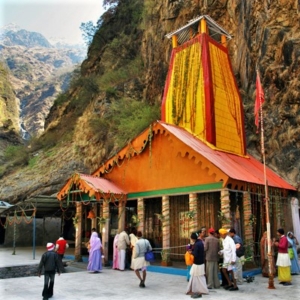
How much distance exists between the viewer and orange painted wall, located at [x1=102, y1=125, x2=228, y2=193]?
1272 centimetres

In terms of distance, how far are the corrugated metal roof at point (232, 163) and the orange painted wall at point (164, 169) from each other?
1.03 feet

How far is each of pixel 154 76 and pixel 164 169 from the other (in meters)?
17.1

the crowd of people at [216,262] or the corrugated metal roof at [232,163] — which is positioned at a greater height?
the corrugated metal roof at [232,163]

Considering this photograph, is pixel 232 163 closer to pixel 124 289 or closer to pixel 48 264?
pixel 124 289

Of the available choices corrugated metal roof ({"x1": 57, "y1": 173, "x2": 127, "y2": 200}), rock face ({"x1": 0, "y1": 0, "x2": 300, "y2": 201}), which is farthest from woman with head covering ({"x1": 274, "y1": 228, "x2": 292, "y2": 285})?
rock face ({"x1": 0, "y1": 0, "x2": 300, "y2": 201})

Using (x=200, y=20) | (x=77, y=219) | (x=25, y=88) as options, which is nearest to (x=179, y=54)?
(x=200, y=20)

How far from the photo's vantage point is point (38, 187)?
28625mm

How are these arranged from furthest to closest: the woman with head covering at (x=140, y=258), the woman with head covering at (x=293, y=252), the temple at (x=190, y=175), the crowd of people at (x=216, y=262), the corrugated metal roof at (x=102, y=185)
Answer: the corrugated metal roof at (x=102, y=185)
the temple at (x=190, y=175)
the woman with head covering at (x=293, y=252)
the woman with head covering at (x=140, y=258)
the crowd of people at (x=216, y=262)

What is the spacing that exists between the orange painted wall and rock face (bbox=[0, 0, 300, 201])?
660cm

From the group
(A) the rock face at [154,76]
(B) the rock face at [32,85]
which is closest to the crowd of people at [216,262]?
(A) the rock face at [154,76]

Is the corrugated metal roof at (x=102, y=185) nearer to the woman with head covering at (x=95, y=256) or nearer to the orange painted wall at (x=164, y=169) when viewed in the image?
the orange painted wall at (x=164, y=169)

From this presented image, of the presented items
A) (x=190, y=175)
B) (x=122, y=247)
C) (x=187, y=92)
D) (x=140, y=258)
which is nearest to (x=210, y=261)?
(x=140, y=258)

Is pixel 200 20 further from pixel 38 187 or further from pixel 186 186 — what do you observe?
pixel 38 187

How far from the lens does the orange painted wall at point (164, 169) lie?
12719 millimetres
